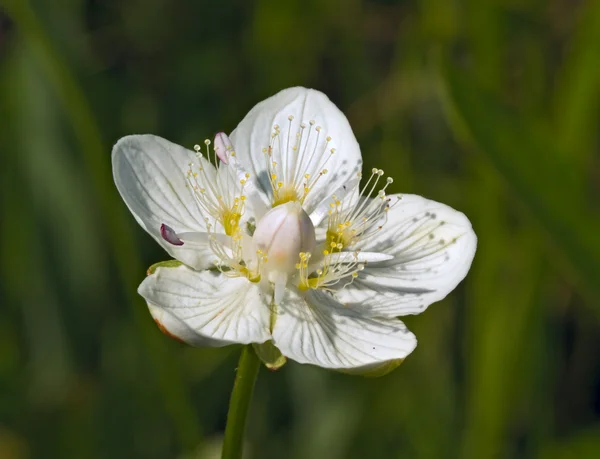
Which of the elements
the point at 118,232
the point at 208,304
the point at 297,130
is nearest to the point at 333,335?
the point at 208,304

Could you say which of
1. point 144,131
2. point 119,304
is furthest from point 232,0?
point 119,304

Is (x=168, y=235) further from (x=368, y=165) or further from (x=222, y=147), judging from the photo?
(x=368, y=165)

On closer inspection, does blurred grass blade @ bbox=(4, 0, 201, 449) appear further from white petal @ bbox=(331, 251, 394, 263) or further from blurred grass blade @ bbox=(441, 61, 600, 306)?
blurred grass blade @ bbox=(441, 61, 600, 306)

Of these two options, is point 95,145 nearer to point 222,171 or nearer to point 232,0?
point 222,171

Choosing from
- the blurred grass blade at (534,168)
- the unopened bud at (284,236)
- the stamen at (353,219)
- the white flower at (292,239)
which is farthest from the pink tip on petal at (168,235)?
the blurred grass blade at (534,168)

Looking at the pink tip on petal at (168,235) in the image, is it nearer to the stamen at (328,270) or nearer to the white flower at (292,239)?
the white flower at (292,239)

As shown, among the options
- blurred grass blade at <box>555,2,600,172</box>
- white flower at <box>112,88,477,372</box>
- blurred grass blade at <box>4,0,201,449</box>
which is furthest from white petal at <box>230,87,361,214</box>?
blurred grass blade at <box>555,2,600,172</box>
